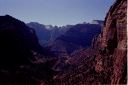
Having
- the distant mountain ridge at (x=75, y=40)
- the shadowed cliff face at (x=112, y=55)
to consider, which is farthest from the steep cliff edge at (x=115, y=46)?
the distant mountain ridge at (x=75, y=40)

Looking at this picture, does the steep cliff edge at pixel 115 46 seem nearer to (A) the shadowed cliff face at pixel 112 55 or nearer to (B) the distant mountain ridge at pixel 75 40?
(A) the shadowed cliff face at pixel 112 55

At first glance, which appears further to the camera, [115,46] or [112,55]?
[115,46]

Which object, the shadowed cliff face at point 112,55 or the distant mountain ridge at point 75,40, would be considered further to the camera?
the distant mountain ridge at point 75,40

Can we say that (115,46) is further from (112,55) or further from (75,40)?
(75,40)

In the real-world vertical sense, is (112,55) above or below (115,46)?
below

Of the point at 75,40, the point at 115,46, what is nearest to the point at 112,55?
the point at 115,46

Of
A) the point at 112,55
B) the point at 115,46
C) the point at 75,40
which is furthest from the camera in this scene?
the point at 75,40

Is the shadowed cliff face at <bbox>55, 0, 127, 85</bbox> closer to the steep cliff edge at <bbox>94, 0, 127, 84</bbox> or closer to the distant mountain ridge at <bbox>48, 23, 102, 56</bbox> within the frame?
the steep cliff edge at <bbox>94, 0, 127, 84</bbox>

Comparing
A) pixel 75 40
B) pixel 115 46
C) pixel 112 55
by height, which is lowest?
pixel 75 40

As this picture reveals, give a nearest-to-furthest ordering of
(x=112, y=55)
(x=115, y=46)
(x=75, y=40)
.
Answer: (x=112, y=55)
(x=115, y=46)
(x=75, y=40)

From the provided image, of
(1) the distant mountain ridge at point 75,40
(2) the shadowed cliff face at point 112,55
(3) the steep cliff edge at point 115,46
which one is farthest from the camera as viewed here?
(1) the distant mountain ridge at point 75,40

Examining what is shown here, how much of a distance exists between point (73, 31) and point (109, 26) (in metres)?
135

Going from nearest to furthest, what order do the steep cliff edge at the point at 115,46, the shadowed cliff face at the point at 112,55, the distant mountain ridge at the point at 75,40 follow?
the steep cliff edge at the point at 115,46
the shadowed cliff face at the point at 112,55
the distant mountain ridge at the point at 75,40

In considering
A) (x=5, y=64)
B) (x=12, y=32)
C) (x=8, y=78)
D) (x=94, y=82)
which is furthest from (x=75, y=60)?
(x=94, y=82)
